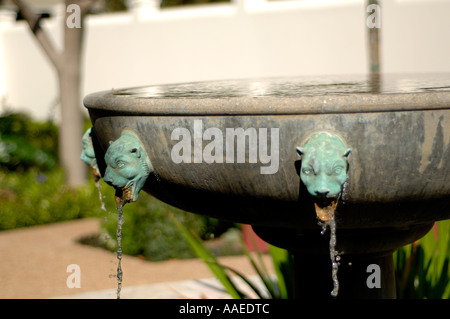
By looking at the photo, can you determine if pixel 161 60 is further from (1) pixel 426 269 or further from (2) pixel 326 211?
(2) pixel 326 211

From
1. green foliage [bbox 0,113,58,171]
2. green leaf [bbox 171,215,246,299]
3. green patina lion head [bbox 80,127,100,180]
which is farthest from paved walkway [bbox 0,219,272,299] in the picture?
green foliage [bbox 0,113,58,171]

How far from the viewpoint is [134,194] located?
6.75 feet

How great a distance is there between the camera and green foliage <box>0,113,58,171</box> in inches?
340

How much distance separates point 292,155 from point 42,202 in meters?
5.85

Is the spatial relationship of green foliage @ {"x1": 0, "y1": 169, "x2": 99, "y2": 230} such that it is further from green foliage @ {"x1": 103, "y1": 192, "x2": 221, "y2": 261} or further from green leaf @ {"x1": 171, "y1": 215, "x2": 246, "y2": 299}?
green leaf @ {"x1": 171, "y1": 215, "x2": 246, "y2": 299}

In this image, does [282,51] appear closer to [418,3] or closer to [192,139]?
[418,3]

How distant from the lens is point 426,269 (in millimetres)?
3184

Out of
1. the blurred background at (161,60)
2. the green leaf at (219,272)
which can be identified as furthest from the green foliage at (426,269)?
the blurred background at (161,60)

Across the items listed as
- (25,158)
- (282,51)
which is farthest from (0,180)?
(282,51)

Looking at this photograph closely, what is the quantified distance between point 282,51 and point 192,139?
302 inches

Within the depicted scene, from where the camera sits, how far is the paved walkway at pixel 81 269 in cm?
449

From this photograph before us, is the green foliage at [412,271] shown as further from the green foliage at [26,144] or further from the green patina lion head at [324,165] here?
the green foliage at [26,144]

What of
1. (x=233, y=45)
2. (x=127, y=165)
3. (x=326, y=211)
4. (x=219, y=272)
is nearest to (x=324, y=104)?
(x=326, y=211)
